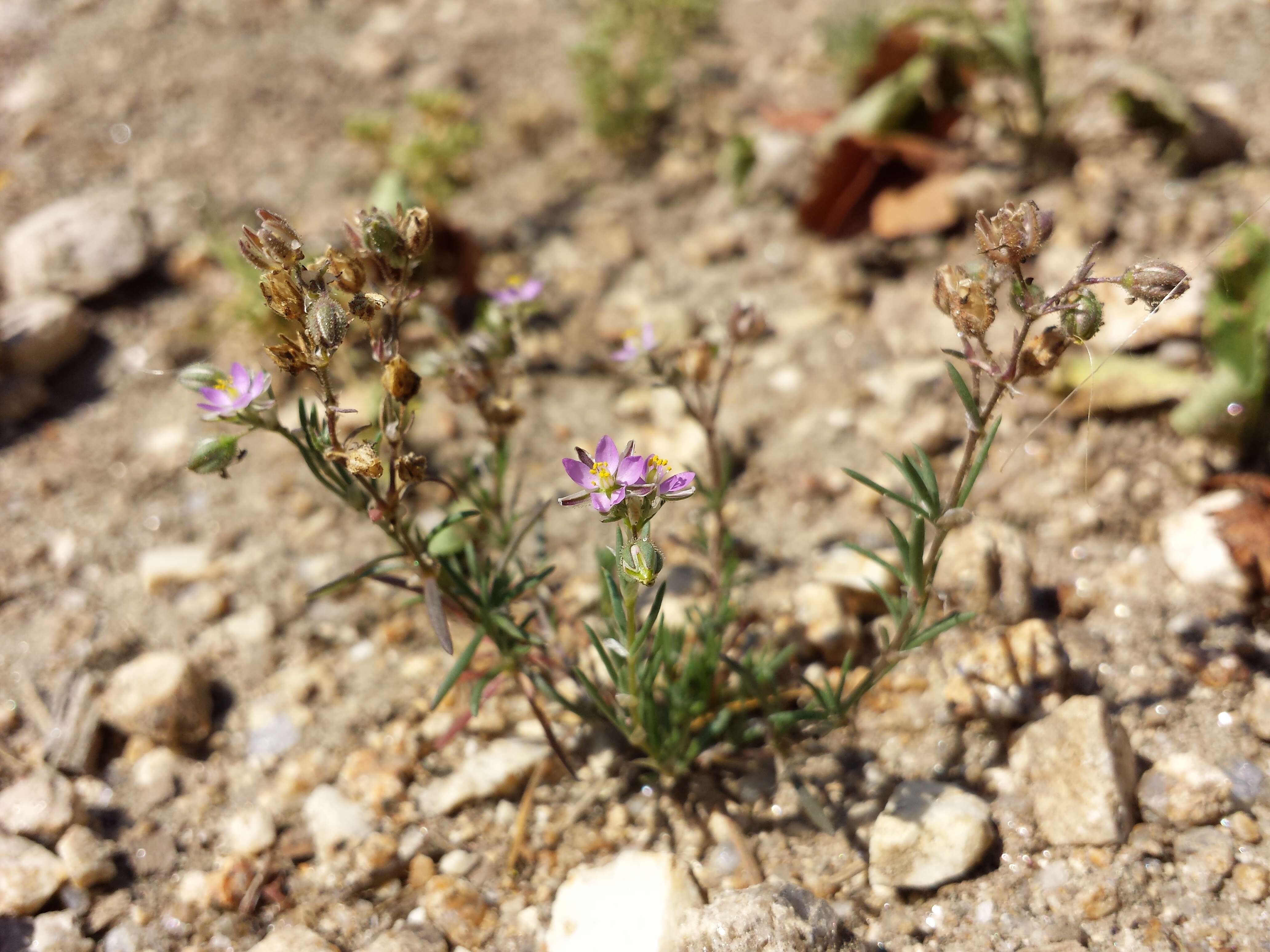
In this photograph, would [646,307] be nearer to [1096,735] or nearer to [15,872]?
[1096,735]

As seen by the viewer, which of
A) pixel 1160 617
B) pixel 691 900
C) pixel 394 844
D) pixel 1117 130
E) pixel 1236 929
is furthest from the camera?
pixel 1117 130

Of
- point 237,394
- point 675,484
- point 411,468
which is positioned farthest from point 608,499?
point 237,394

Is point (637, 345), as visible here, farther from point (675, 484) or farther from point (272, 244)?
point (272, 244)

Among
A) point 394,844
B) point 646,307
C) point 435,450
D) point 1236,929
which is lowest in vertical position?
point 1236,929

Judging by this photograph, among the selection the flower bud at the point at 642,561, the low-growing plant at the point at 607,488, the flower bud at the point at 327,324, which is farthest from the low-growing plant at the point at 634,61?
the flower bud at the point at 642,561

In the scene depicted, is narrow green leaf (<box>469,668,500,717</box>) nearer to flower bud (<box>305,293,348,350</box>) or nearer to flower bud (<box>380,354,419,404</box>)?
flower bud (<box>380,354,419,404</box>)

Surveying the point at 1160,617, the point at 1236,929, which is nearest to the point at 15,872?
the point at 1236,929
